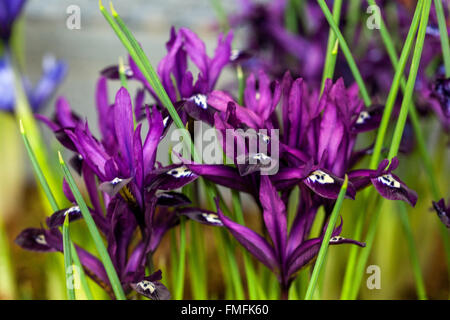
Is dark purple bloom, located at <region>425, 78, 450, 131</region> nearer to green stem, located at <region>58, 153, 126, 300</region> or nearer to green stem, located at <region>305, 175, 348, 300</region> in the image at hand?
green stem, located at <region>305, 175, 348, 300</region>

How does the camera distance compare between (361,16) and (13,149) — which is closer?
(361,16)

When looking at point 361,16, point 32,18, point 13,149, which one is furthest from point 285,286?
point 32,18

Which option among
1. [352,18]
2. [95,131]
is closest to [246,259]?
[352,18]

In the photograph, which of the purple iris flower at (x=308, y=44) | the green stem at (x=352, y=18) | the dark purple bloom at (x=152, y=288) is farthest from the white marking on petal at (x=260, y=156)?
the green stem at (x=352, y=18)

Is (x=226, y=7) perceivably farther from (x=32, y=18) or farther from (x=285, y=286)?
(x=285, y=286)

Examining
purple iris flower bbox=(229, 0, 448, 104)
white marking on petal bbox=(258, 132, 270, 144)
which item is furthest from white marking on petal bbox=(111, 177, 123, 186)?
purple iris flower bbox=(229, 0, 448, 104)

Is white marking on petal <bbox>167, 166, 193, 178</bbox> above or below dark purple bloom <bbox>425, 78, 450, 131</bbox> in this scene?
below

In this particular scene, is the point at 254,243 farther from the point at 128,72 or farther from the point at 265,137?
the point at 128,72
